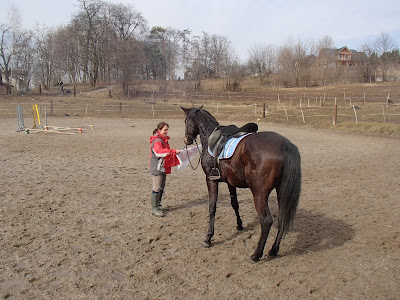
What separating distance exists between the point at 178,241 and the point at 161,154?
138 cm

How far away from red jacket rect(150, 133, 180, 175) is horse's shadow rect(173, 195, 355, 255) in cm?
140

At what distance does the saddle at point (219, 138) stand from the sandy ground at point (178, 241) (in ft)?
3.26

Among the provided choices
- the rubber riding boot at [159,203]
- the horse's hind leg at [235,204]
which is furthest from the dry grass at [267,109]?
the rubber riding boot at [159,203]

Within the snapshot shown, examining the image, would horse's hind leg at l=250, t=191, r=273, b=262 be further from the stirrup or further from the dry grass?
the dry grass

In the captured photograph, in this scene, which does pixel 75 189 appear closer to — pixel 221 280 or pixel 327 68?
pixel 221 280

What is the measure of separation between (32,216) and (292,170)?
4099 millimetres

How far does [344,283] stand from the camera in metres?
3.21

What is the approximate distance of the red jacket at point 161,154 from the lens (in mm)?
4932

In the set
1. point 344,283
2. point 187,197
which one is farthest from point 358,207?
point 187,197

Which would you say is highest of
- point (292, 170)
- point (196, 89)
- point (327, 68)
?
point (327, 68)

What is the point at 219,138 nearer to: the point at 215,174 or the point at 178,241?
the point at 215,174

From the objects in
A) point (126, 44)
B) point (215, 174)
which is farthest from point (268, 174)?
point (126, 44)

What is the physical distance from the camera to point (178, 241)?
4.25 m

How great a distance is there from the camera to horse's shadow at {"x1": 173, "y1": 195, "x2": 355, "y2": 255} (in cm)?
410
